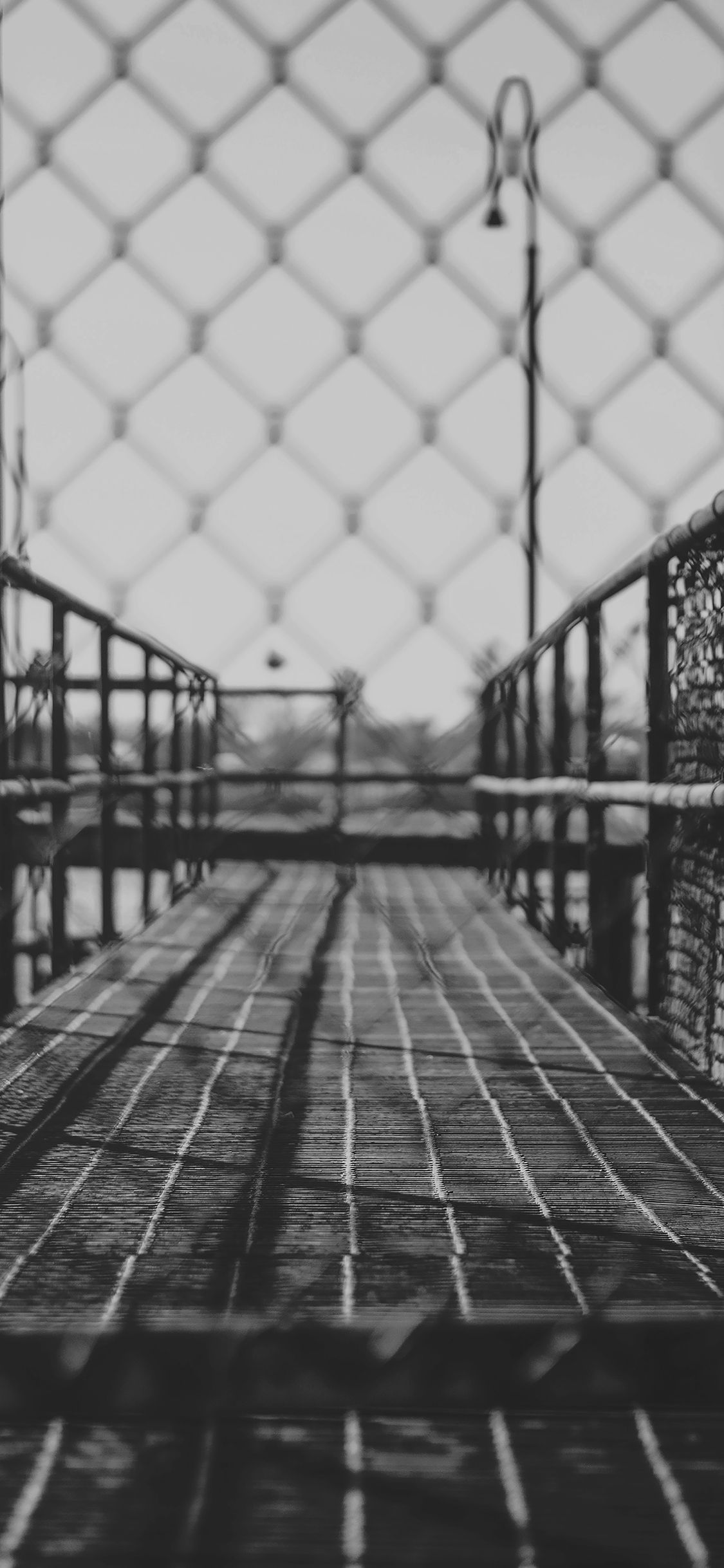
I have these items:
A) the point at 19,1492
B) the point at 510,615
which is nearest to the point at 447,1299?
the point at 19,1492

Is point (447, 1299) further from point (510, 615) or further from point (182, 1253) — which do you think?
point (510, 615)

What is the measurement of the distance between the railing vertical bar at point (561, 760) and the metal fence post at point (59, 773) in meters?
0.58

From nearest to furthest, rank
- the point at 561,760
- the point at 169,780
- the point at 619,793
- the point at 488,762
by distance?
1. the point at 619,793
2. the point at 561,760
3. the point at 169,780
4. the point at 488,762

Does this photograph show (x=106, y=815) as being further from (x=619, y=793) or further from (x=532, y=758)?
(x=619, y=793)

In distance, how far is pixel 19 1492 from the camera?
49 centimetres

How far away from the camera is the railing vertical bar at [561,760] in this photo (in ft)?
5.81

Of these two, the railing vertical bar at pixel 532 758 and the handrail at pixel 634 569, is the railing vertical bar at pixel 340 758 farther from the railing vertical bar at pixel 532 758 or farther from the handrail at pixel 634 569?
the handrail at pixel 634 569

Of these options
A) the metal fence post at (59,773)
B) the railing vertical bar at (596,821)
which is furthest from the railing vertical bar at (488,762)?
the metal fence post at (59,773)

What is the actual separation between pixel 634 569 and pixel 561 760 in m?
0.58

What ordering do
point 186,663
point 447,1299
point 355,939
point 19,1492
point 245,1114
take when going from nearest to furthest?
point 19,1492 < point 447,1299 < point 245,1114 < point 355,939 < point 186,663

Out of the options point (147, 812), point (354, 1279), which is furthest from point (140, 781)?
point (354, 1279)

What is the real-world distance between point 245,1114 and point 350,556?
1.07 m

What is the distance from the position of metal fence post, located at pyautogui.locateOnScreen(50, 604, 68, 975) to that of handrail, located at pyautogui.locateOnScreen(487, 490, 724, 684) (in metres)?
0.57

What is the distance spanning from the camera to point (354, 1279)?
25.8 inches
